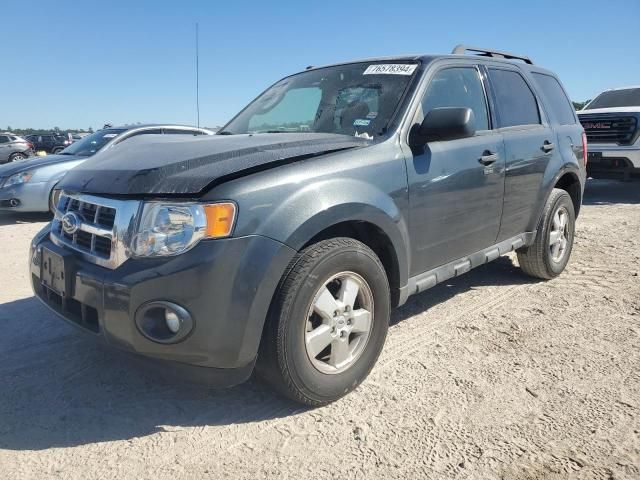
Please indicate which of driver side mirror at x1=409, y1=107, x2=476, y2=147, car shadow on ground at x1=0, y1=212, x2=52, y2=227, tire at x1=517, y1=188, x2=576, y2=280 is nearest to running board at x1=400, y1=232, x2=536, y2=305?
tire at x1=517, y1=188, x2=576, y2=280

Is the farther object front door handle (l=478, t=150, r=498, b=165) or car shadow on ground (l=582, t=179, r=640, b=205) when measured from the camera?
car shadow on ground (l=582, t=179, r=640, b=205)

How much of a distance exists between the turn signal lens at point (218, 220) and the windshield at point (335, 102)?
114 cm

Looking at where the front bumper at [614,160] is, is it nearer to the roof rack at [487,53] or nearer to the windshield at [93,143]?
the roof rack at [487,53]

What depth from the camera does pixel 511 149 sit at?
385 centimetres

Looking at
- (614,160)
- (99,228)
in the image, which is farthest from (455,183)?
(614,160)

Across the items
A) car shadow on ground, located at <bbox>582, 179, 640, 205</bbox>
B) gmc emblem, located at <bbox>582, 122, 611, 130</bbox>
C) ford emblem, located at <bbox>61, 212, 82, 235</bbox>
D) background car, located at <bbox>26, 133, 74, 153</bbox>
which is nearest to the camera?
ford emblem, located at <bbox>61, 212, 82, 235</bbox>

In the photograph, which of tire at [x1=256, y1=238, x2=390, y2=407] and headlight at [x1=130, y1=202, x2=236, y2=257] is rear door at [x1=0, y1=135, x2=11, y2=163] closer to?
headlight at [x1=130, y1=202, x2=236, y2=257]

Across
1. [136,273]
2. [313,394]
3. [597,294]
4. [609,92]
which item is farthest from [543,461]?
[609,92]

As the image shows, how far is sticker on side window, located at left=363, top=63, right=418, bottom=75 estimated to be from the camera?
132 inches

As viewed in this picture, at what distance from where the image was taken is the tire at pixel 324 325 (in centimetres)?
239

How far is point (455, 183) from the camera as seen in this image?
3.28m

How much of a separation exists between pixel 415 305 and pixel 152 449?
7.80ft

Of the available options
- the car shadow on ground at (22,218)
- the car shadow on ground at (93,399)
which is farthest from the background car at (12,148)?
the car shadow on ground at (93,399)

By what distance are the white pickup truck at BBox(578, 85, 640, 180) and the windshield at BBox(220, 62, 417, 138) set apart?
7485 mm
